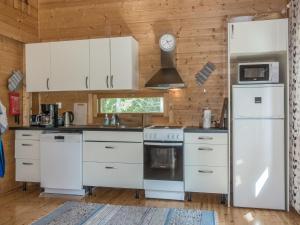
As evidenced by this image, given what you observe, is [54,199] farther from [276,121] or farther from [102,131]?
[276,121]

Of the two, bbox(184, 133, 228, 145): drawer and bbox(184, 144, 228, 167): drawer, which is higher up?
bbox(184, 133, 228, 145): drawer

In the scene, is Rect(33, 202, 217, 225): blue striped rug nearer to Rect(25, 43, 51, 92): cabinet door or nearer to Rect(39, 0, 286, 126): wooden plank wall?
Rect(39, 0, 286, 126): wooden plank wall

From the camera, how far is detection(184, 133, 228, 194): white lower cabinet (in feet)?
11.4

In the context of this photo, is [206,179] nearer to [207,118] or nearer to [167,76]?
[207,118]

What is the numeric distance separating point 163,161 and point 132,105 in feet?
3.68

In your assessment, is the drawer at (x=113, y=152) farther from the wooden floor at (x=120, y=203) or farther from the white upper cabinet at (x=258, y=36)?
the white upper cabinet at (x=258, y=36)

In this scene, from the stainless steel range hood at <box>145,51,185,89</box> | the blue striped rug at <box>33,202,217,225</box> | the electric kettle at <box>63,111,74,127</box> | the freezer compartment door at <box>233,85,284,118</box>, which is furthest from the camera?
the electric kettle at <box>63,111,74,127</box>

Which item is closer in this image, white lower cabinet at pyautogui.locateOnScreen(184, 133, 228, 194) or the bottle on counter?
white lower cabinet at pyautogui.locateOnScreen(184, 133, 228, 194)

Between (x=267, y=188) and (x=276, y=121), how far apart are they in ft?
2.53

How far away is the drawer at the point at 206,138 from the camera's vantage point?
3.49 m

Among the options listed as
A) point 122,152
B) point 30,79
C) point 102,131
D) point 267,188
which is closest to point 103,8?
point 30,79

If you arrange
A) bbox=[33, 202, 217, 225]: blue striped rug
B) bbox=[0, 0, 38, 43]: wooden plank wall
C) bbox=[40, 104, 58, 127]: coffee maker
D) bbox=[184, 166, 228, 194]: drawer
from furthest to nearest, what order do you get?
1. bbox=[40, 104, 58, 127]: coffee maker
2. bbox=[0, 0, 38, 43]: wooden plank wall
3. bbox=[184, 166, 228, 194]: drawer
4. bbox=[33, 202, 217, 225]: blue striped rug

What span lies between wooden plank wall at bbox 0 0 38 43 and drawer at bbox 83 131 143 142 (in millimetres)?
1768

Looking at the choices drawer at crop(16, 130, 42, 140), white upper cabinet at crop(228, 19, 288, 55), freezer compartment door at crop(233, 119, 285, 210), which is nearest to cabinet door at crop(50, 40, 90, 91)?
drawer at crop(16, 130, 42, 140)
